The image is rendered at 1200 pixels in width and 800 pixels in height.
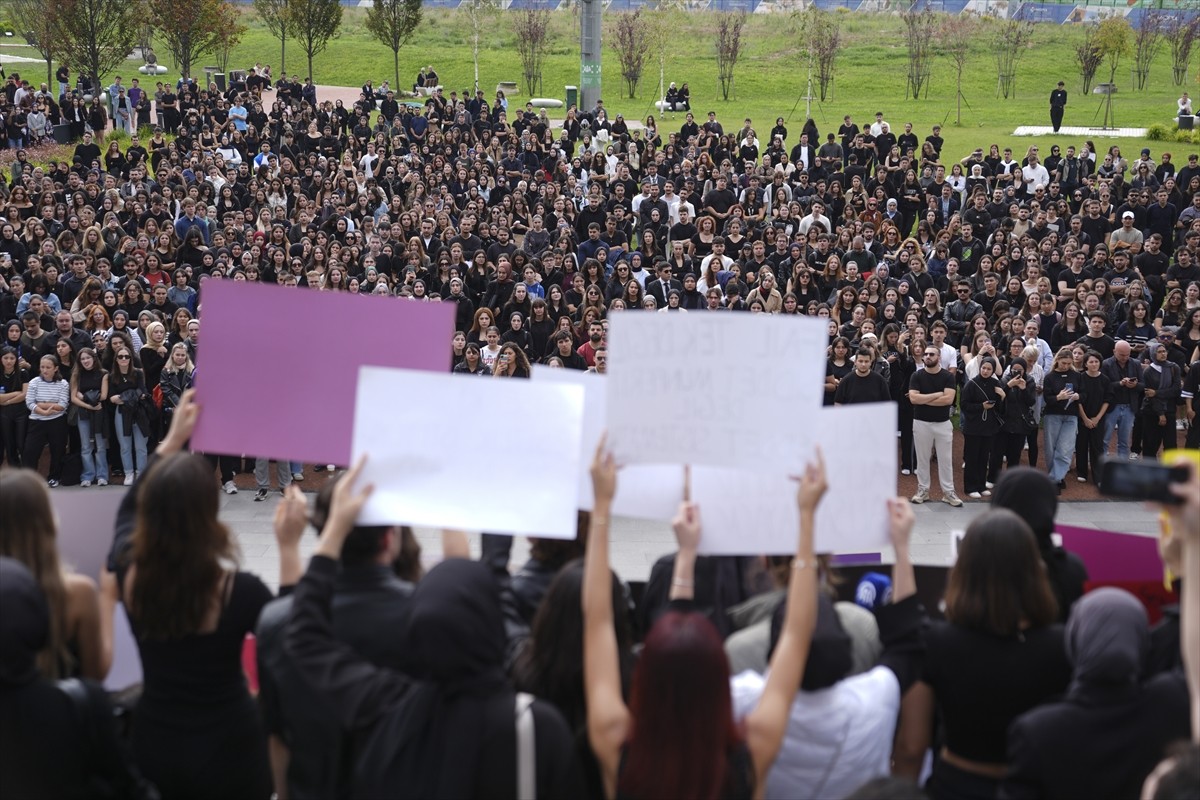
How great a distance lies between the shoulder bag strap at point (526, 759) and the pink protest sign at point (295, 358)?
1235 millimetres

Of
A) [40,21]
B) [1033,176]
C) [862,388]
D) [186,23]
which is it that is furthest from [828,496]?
[40,21]

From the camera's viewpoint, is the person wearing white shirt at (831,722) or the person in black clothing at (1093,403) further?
the person in black clothing at (1093,403)

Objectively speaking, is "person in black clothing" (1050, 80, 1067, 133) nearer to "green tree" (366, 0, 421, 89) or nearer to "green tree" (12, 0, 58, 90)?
"green tree" (366, 0, 421, 89)

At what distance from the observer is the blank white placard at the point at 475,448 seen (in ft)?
11.7

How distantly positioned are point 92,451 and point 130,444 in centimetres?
46

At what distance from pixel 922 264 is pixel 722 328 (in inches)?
602

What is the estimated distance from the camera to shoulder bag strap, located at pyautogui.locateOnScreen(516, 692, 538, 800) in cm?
299

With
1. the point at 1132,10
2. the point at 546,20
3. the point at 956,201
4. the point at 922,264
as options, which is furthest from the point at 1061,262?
the point at 1132,10

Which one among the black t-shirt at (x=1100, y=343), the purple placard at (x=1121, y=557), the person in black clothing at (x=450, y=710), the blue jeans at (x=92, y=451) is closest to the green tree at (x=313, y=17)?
the blue jeans at (x=92, y=451)

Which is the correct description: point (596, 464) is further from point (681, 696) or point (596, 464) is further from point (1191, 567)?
point (1191, 567)

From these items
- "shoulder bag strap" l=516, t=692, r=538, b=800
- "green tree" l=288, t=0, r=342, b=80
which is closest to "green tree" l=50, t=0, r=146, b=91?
"green tree" l=288, t=0, r=342, b=80

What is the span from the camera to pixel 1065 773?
3.25 meters

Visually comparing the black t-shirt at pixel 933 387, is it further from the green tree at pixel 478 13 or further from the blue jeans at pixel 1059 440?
the green tree at pixel 478 13

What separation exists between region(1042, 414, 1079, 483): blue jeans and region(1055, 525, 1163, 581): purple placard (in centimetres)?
912
